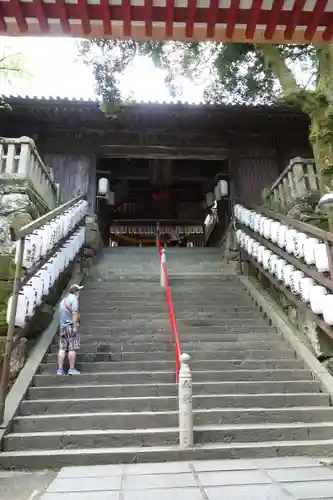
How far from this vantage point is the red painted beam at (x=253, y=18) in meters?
3.17

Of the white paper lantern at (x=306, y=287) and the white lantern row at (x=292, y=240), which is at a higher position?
the white lantern row at (x=292, y=240)

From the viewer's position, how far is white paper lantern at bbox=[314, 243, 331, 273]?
634cm

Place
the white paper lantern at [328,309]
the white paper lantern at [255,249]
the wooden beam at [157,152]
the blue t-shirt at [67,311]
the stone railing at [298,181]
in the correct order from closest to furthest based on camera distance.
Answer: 1. the white paper lantern at [328,309]
2. the blue t-shirt at [67,311]
3. the stone railing at [298,181]
4. the white paper lantern at [255,249]
5. the wooden beam at [157,152]

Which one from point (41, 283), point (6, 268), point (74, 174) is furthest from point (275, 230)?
point (74, 174)

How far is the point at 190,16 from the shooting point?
3.20 metres

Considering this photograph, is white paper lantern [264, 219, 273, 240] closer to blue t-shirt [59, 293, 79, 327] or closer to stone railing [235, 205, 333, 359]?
stone railing [235, 205, 333, 359]

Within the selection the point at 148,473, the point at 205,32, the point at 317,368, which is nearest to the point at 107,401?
the point at 148,473

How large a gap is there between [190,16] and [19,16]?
1401 millimetres

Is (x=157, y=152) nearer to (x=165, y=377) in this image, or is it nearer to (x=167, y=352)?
A: (x=167, y=352)

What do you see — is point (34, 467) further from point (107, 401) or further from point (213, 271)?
point (213, 271)

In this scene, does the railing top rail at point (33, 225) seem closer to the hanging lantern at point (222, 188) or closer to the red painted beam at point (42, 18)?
the red painted beam at point (42, 18)

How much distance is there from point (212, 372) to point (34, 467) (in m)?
3.07

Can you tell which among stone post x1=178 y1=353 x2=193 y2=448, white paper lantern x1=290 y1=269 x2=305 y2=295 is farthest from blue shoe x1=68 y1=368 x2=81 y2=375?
white paper lantern x1=290 y1=269 x2=305 y2=295

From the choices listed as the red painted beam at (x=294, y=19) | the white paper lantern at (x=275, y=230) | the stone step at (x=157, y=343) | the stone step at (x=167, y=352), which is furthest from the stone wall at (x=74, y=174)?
the red painted beam at (x=294, y=19)
